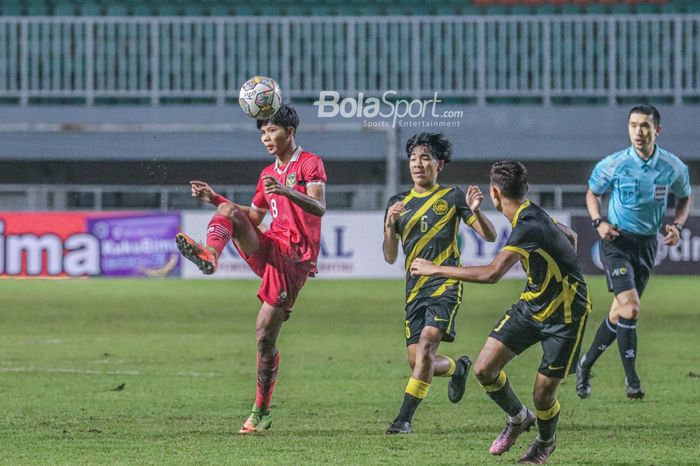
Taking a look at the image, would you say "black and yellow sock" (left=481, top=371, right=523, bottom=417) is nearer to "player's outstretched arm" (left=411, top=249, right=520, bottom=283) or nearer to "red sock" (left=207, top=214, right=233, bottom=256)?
"player's outstretched arm" (left=411, top=249, right=520, bottom=283)

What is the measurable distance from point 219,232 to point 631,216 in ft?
12.9

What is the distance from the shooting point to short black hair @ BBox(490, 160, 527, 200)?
263 inches

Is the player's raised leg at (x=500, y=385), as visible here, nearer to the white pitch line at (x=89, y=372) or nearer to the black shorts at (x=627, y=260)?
the black shorts at (x=627, y=260)

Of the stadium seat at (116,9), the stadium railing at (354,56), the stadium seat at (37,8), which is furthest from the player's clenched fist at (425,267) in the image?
the stadium seat at (37,8)

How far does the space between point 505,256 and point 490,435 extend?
5.73ft

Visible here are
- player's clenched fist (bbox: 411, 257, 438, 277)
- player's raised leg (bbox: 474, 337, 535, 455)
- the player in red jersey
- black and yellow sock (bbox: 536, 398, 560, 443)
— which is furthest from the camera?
the player in red jersey

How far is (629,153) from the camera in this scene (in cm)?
1015

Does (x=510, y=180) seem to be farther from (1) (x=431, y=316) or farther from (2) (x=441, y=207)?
(1) (x=431, y=316)

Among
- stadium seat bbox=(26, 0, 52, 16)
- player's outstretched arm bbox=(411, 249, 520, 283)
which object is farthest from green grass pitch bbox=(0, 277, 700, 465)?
stadium seat bbox=(26, 0, 52, 16)

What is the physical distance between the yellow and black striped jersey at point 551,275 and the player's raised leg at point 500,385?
313 millimetres

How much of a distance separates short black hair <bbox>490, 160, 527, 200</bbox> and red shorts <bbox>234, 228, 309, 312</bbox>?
6.04ft

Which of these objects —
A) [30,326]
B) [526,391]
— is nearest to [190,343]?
[30,326]

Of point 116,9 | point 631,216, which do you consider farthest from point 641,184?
point 116,9

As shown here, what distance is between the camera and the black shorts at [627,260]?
9961mm
